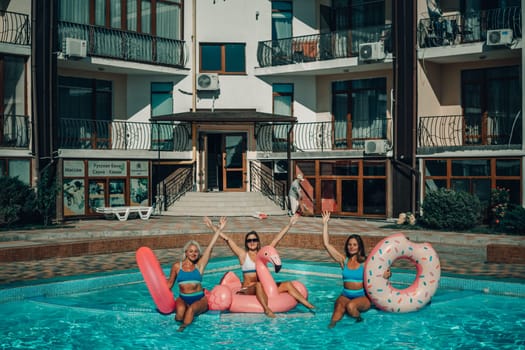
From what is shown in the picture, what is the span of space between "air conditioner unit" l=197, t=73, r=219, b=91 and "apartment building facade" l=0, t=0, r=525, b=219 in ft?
0.18

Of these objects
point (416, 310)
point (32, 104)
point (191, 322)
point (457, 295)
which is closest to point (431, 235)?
point (457, 295)

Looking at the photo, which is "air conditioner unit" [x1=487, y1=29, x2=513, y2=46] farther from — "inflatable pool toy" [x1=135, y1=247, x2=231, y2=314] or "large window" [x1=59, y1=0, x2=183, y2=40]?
"inflatable pool toy" [x1=135, y1=247, x2=231, y2=314]

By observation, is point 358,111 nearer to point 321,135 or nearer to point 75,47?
point 321,135

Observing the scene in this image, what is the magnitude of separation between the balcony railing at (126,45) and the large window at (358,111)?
6927 millimetres

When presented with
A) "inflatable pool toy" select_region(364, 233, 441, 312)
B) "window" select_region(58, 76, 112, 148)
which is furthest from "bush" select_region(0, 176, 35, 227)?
"inflatable pool toy" select_region(364, 233, 441, 312)

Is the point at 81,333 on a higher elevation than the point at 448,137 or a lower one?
lower

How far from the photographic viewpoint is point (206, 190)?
29.9 meters

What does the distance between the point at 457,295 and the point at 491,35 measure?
13372 millimetres

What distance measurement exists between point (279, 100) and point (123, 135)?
6.82m

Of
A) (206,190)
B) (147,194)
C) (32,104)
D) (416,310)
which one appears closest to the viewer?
(416,310)

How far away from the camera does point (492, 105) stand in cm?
2489

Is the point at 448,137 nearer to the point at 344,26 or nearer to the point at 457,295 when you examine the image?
the point at 344,26

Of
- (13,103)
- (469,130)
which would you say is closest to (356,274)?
(469,130)

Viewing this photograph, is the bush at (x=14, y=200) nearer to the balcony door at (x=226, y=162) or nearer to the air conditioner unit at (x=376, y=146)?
the balcony door at (x=226, y=162)
